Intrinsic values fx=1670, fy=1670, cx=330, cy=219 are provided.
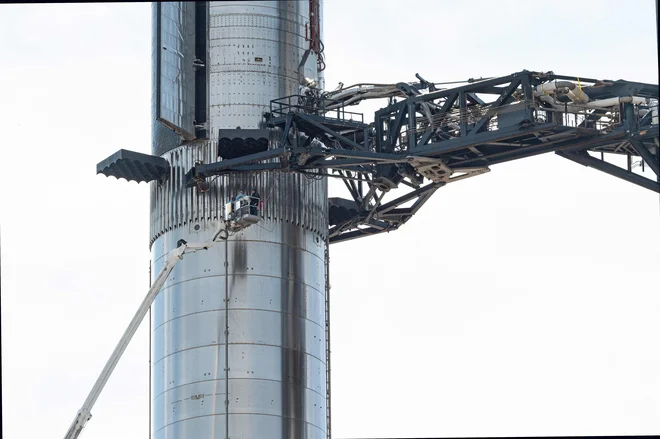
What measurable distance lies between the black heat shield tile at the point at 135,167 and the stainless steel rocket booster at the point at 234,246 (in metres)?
0.57

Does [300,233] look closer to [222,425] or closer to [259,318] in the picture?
[259,318]

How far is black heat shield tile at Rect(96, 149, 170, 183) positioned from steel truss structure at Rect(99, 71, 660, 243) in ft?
5.14

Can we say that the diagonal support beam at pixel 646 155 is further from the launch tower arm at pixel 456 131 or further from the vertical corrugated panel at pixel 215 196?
the vertical corrugated panel at pixel 215 196

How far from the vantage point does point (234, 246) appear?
65375 mm

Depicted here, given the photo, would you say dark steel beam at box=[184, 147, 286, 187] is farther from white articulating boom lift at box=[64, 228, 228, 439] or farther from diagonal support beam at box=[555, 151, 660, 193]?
diagonal support beam at box=[555, 151, 660, 193]

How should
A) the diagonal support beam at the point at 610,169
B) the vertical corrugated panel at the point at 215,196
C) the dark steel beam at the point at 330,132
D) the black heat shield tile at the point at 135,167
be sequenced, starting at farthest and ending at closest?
1. the black heat shield tile at the point at 135,167
2. the vertical corrugated panel at the point at 215,196
3. the dark steel beam at the point at 330,132
4. the diagonal support beam at the point at 610,169

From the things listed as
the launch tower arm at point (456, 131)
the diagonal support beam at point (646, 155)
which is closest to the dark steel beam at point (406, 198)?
the launch tower arm at point (456, 131)

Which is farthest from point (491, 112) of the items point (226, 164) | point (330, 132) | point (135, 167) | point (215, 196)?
point (135, 167)

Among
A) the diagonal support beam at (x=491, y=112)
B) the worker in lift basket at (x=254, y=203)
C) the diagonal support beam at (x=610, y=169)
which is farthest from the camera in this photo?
the worker in lift basket at (x=254, y=203)

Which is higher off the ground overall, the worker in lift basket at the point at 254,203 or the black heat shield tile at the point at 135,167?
the black heat shield tile at the point at 135,167

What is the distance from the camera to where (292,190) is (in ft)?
221

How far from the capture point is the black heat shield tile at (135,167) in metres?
67.1

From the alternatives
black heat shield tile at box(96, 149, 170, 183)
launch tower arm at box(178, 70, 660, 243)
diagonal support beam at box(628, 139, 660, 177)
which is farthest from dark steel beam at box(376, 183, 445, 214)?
black heat shield tile at box(96, 149, 170, 183)

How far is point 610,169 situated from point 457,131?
6.07 metres
